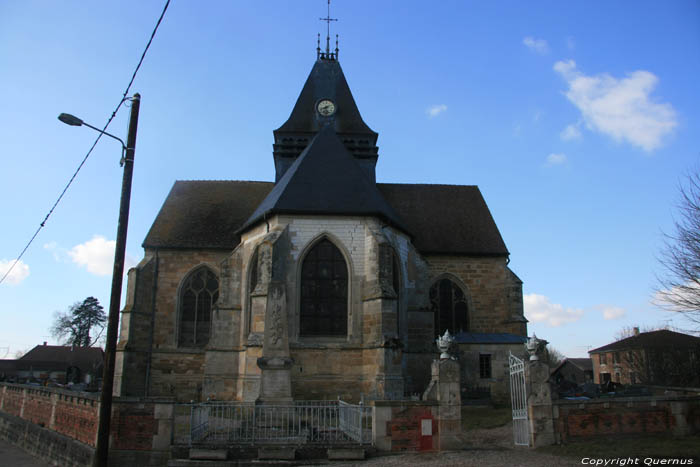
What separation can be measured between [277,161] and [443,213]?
27.3 feet

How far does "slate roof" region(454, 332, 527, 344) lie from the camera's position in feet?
69.7

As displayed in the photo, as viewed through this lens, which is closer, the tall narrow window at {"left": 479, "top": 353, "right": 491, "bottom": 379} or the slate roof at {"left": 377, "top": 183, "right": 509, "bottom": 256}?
the tall narrow window at {"left": 479, "top": 353, "right": 491, "bottom": 379}

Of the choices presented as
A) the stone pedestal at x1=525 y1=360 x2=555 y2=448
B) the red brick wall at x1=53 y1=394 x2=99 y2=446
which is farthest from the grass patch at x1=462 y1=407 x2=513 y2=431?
the red brick wall at x1=53 y1=394 x2=99 y2=446

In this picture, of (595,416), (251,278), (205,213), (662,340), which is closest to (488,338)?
(251,278)

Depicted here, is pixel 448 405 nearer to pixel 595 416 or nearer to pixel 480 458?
pixel 480 458

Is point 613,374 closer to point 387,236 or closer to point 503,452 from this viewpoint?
point 387,236

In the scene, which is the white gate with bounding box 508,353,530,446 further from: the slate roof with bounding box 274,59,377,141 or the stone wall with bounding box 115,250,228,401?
the slate roof with bounding box 274,59,377,141

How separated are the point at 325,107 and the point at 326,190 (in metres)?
11.3

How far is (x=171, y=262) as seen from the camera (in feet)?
A: 76.1

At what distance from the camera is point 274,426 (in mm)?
11547

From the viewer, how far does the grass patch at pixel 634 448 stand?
894 cm

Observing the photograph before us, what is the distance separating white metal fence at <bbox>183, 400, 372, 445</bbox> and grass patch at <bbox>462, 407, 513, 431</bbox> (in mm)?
4268

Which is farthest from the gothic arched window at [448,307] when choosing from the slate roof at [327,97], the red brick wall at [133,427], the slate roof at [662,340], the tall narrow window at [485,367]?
the slate roof at [662,340]

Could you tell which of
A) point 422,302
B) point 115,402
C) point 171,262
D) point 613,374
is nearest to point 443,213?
point 422,302
